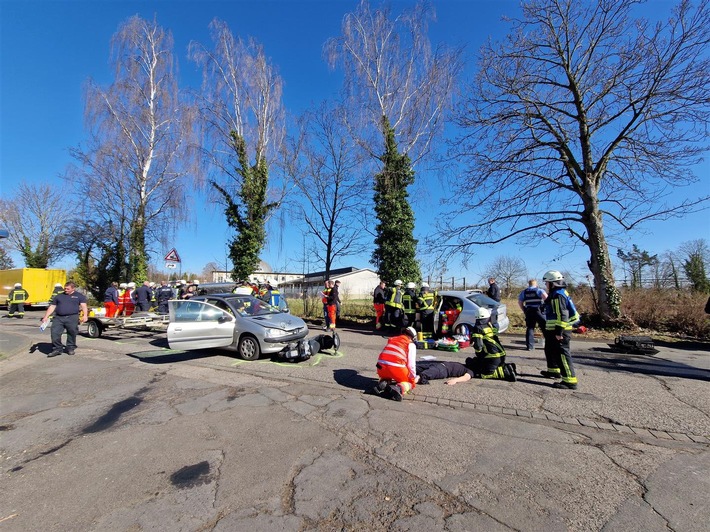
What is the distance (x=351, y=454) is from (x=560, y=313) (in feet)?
14.3

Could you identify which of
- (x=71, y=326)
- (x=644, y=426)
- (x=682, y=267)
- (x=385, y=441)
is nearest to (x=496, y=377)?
(x=644, y=426)

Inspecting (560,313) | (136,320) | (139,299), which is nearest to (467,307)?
(560,313)

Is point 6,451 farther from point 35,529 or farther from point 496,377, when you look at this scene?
point 496,377

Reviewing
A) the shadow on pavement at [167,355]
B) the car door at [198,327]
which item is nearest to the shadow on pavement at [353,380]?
the car door at [198,327]

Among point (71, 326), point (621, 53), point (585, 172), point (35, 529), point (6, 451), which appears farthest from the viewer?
point (585, 172)

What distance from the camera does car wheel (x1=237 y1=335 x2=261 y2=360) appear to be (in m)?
8.59

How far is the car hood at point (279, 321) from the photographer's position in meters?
8.59

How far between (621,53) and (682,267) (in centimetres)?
1254

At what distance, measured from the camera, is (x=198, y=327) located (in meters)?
8.74

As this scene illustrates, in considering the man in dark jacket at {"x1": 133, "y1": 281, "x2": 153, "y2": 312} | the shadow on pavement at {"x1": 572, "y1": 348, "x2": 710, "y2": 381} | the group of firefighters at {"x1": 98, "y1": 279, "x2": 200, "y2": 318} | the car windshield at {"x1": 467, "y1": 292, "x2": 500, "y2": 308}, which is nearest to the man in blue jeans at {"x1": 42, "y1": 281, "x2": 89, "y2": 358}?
the group of firefighters at {"x1": 98, "y1": 279, "x2": 200, "y2": 318}

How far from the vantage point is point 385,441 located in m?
4.15

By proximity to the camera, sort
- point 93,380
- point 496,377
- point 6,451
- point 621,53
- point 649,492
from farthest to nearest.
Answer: point 621,53
point 93,380
point 496,377
point 6,451
point 649,492

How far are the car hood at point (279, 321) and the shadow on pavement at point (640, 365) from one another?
6486 millimetres

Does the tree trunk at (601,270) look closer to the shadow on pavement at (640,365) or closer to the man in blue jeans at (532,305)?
the shadow on pavement at (640,365)
